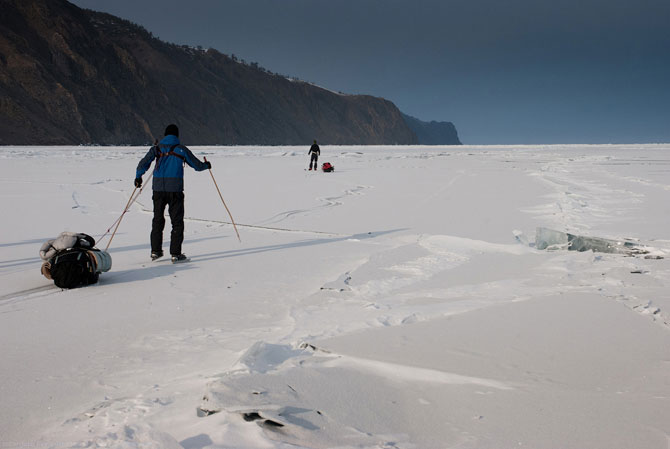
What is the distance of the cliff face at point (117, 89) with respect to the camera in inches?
2542

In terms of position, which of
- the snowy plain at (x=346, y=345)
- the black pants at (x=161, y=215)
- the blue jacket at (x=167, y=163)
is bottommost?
the snowy plain at (x=346, y=345)

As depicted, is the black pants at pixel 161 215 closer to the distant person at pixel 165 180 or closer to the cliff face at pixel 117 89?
the distant person at pixel 165 180

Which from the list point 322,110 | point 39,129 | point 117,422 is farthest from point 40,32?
point 117,422

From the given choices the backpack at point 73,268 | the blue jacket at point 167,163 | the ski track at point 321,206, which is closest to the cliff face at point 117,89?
the ski track at point 321,206

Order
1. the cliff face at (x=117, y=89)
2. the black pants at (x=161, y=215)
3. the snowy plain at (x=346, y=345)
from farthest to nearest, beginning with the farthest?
the cliff face at (x=117, y=89) → the black pants at (x=161, y=215) → the snowy plain at (x=346, y=345)

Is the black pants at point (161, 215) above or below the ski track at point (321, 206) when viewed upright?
above

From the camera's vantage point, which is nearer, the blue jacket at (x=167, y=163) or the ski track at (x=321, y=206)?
the blue jacket at (x=167, y=163)

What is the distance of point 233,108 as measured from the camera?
104 meters

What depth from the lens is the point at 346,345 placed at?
2.98 meters

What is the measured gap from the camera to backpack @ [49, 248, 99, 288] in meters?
4.70

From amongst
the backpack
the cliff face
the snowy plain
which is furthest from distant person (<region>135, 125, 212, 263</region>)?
the cliff face

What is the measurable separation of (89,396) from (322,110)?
451ft

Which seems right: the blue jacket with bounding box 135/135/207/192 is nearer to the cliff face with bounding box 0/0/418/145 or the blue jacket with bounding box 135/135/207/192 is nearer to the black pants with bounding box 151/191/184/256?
the black pants with bounding box 151/191/184/256

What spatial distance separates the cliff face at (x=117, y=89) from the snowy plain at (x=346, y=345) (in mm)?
65380
